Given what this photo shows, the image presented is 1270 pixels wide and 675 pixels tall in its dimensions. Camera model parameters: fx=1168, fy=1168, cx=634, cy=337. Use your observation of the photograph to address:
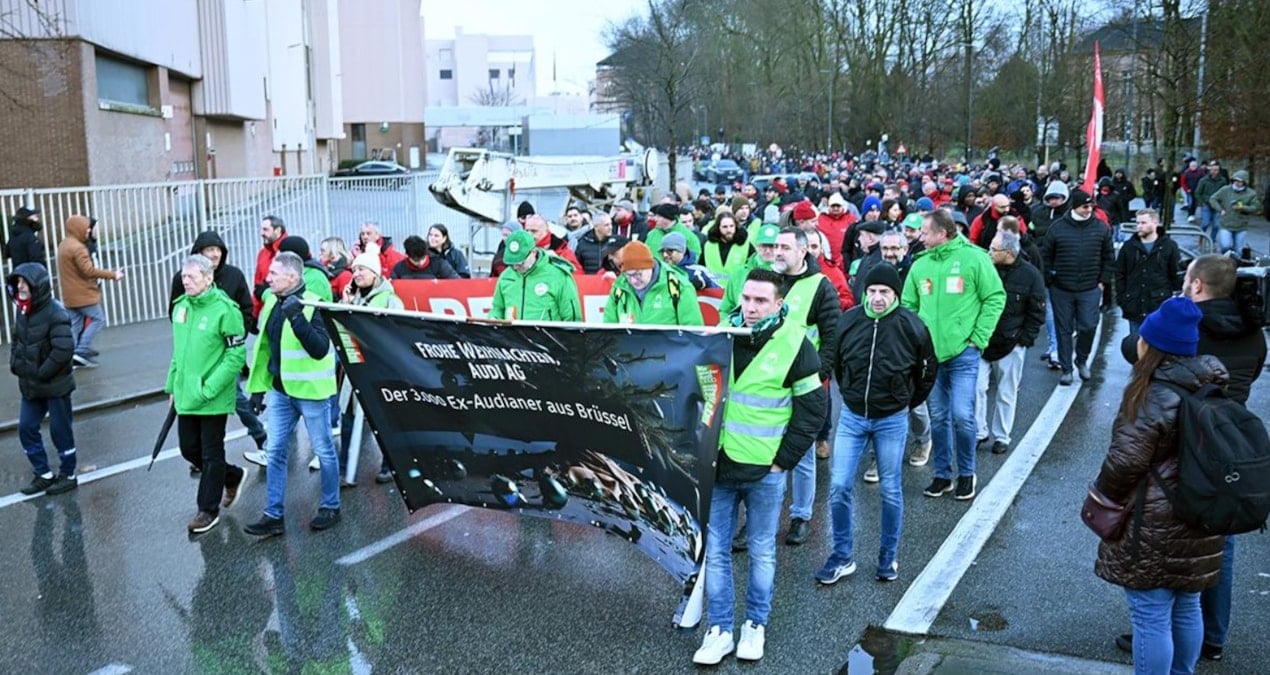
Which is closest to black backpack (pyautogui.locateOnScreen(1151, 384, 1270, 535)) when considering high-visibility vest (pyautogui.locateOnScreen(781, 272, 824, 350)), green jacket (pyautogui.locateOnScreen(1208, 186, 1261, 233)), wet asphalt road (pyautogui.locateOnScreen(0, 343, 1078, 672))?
wet asphalt road (pyautogui.locateOnScreen(0, 343, 1078, 672))

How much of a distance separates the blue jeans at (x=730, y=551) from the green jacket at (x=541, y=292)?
3376 mm

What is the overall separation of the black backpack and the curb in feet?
32.2

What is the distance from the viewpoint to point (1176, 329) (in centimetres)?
466

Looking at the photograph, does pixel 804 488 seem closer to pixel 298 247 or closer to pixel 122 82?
pixel 298 247

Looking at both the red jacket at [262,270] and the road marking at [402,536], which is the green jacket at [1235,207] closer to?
the red jacket at [262,270]

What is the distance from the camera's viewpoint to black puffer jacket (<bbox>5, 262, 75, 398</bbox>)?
327 inches

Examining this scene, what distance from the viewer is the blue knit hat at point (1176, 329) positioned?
4.66 meters

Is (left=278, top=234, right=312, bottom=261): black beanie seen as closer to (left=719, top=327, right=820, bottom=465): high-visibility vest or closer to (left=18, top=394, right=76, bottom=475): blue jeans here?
(left=18, top=394, right=76, bottom=475): blue jeans

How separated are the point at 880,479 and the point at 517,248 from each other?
10.7 feet

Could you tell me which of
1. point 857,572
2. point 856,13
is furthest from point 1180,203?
point 857,572

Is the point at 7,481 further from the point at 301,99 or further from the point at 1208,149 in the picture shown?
the point at 301,99

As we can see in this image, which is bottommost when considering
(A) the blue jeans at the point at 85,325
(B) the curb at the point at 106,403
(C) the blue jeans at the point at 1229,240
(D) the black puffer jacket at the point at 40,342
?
(B) the curb at the point at 106,403

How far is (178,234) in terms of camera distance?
16.8 m

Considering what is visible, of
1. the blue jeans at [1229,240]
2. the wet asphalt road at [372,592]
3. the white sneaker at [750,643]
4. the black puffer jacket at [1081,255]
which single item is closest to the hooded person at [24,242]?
the wet asphalt road at [372,592]
